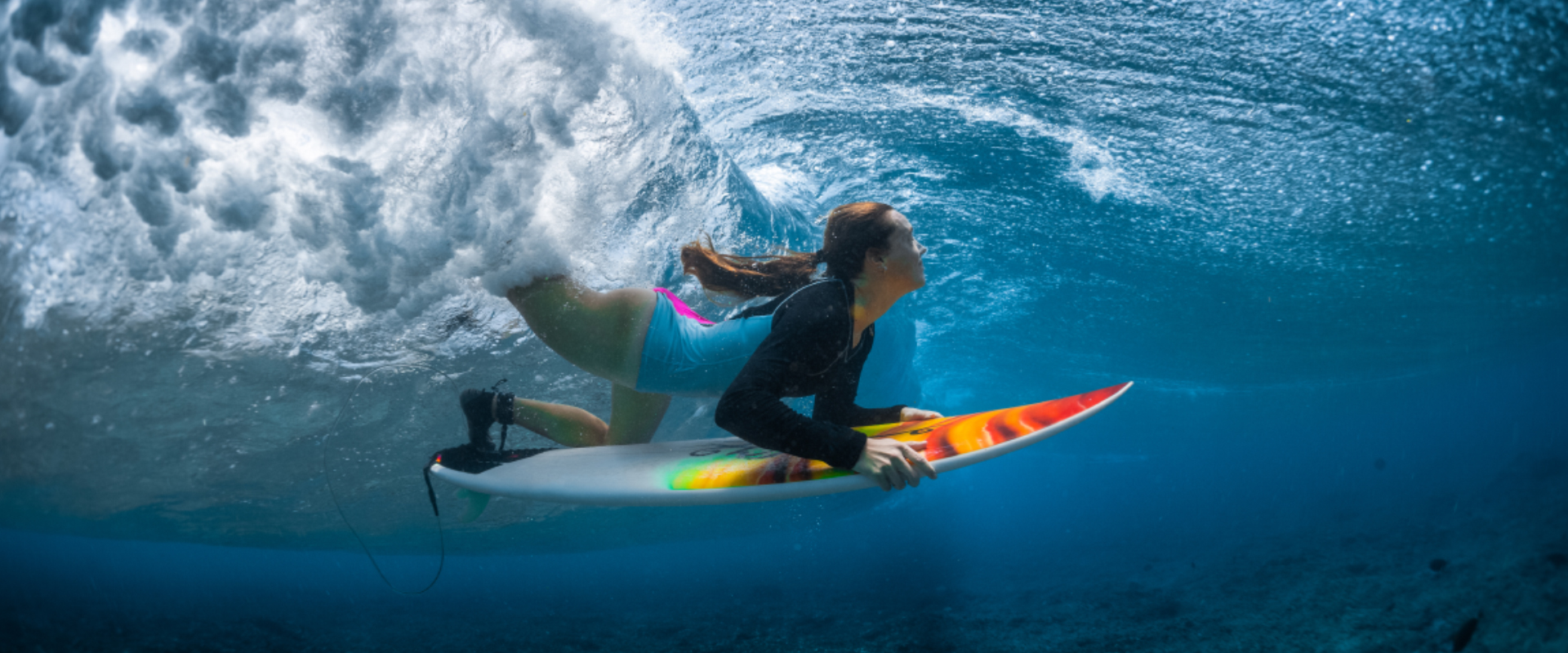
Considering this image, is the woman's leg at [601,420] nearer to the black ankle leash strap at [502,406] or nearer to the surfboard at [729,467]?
the black ankle leash strap at [502,406]

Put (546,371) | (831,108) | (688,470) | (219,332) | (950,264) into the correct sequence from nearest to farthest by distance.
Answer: (688,470) → (831,108) → (219,332) → (546,371) → (950,264)

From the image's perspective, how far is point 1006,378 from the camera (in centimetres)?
2473

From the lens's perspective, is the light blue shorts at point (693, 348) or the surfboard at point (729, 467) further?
the light blue shorts at point (693, 348)

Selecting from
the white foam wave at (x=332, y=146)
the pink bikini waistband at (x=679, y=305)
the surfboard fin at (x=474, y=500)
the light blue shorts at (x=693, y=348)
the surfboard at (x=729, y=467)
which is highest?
the white foam wave at (x=332, y=146)

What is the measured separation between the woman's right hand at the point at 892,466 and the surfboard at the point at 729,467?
0.40 ft

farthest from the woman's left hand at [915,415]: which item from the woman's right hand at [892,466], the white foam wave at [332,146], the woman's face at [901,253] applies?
the white foam wave at [332,146]

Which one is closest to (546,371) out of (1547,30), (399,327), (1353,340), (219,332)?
(399,327)

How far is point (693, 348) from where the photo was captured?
10.5 ft

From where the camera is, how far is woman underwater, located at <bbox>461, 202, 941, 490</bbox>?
207 centimetres

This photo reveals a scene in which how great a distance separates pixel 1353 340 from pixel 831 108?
24269mm

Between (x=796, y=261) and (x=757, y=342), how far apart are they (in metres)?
0.48

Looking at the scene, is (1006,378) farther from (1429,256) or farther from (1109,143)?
(1109,143)

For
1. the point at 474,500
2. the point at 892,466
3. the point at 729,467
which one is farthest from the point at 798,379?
the point at 474,500

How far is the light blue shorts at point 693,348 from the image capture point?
3.13 m
